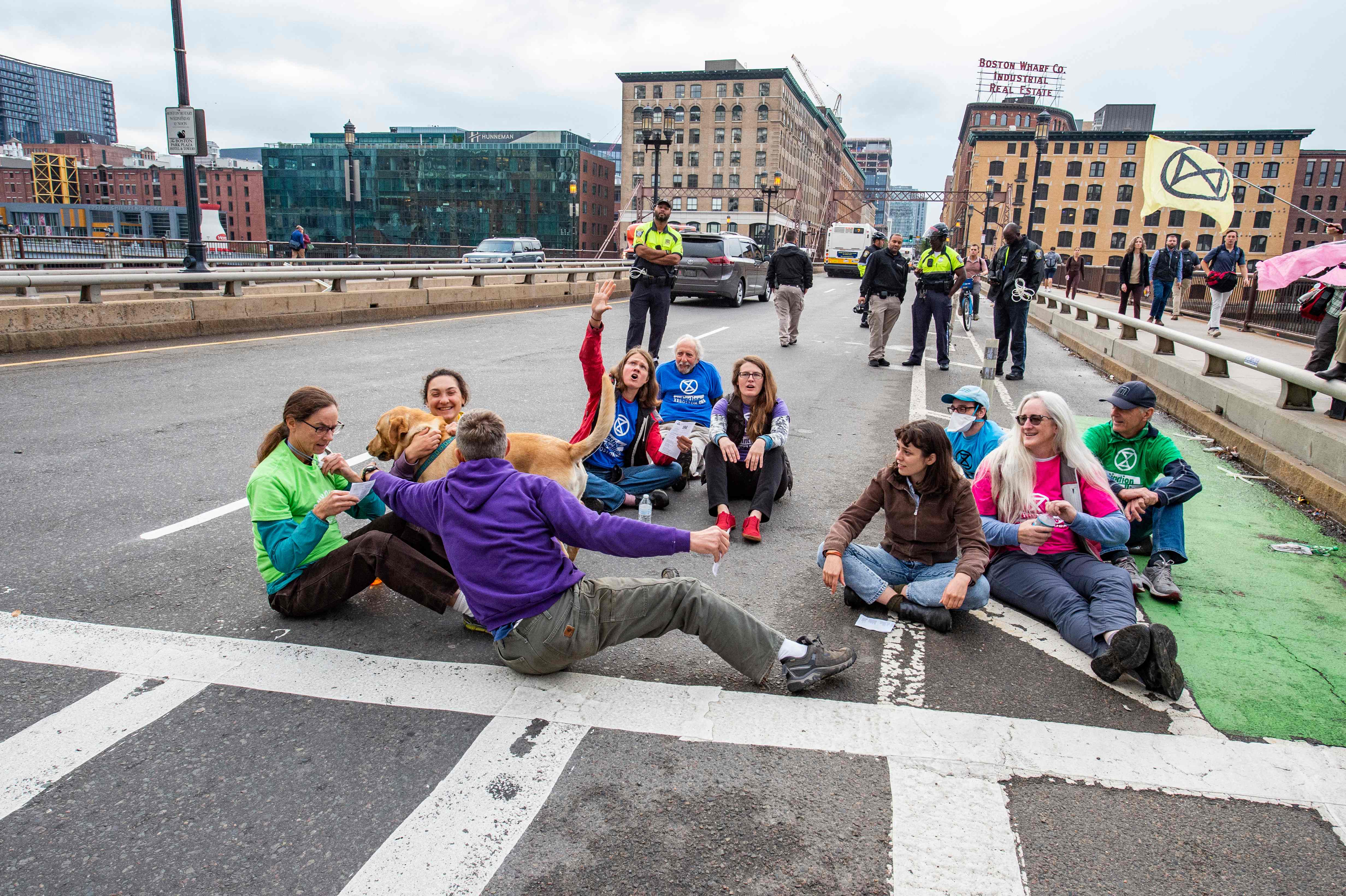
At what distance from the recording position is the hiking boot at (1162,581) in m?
4.68

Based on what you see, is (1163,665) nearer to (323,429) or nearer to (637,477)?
(637,477)

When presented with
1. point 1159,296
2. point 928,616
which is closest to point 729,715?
point 928,616

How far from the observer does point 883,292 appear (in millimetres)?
13336

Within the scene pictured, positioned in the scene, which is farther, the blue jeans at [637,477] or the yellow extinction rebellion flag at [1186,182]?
the yellow extinction rebellion flag at [1186,182]

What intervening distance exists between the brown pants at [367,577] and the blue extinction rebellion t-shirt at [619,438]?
7.24 feet

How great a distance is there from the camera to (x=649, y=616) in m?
3.53

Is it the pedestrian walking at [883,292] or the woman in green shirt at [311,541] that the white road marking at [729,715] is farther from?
the pedestrian walking at [883,292]

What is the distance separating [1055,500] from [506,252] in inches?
1434

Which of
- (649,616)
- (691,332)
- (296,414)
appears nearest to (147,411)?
(296,414)

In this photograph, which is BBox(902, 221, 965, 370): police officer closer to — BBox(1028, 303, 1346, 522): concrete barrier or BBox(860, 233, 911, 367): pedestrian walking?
BBox(860, 233, 911, 367): pedestrian walking

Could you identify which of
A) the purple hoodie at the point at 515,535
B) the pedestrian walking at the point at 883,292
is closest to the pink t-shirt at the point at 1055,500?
the purple hoodie at the point at 515,535

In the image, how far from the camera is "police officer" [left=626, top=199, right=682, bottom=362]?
37.7 feet

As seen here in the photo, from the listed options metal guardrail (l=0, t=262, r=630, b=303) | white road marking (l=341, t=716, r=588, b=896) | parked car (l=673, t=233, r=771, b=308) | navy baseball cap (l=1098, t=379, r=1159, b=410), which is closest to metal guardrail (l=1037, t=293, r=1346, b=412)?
navy baseball cap (l=1098, t=379, r=1159, b=410)

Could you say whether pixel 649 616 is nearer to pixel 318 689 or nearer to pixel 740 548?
pixel 318 689
